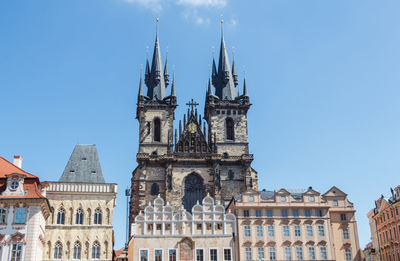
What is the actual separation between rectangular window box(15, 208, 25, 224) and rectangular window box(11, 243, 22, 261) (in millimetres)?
1973

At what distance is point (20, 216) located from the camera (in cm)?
4159

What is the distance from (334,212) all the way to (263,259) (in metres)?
10.2

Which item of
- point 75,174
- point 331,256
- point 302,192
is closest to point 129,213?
point 75,174

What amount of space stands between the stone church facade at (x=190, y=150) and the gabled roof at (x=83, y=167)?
12138 millimetres

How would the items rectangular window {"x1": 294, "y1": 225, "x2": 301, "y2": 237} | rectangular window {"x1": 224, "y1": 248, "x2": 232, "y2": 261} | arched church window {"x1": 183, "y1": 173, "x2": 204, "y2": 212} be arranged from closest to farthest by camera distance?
rectangular window {"x1": 224, "y1": 248, "x2": 232, "y2": 261}, rectangular window {"x1": 294, "y1": 225, "x2": 301, "y2": 237}, arched church window {"x1": 183, "y1": 173, "x2": 204, "y2": 212}

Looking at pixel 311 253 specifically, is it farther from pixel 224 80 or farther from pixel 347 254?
pixel 224 80

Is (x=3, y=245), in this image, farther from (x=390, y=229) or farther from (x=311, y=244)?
(x=390, y=229)

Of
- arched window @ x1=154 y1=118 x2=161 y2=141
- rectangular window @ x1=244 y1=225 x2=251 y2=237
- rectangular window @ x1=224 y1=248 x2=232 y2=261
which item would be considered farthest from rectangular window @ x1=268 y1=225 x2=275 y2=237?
arched window @ x1=154 y1=118 x2=161 y2=141

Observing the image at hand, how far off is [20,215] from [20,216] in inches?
3.5

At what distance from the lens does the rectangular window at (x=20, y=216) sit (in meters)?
41.4

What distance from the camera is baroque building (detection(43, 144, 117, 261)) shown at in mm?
48438

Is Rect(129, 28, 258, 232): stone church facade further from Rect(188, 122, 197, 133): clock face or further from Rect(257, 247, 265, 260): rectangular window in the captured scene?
Rect(257, 247, 265, 260): rectangular window

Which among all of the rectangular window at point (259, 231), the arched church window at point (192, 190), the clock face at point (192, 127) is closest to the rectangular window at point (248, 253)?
the rectangular window at point (259, 231)

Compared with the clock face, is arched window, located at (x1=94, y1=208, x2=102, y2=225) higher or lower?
lower
